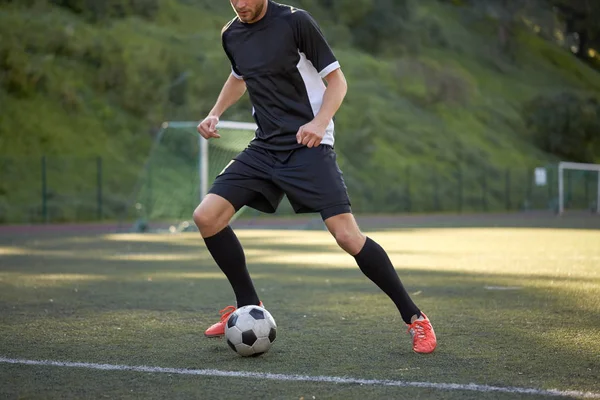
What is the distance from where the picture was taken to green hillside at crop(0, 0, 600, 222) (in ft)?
102

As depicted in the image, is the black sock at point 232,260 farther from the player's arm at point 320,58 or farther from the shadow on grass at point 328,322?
the player's arm at point 320,58

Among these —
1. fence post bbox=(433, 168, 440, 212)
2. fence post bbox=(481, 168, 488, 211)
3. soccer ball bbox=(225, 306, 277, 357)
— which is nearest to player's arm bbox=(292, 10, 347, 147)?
soccer ball bbox=(225, 306, 277, 357)

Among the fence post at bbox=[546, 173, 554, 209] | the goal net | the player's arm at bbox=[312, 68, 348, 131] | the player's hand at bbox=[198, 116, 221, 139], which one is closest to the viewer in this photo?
the player's arm at bbox=[312, 68, 348, 131]

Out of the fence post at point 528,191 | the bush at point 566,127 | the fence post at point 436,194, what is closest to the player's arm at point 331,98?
the fence post at point 436,194

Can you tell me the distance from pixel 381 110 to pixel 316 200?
40645 millimetres

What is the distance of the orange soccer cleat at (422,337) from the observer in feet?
16.4

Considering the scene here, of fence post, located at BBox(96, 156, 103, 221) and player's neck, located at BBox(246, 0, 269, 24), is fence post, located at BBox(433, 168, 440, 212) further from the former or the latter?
player's neck, located at BBox(246, 0, 269, 24)

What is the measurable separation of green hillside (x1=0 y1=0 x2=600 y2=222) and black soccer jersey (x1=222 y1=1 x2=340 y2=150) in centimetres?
2263

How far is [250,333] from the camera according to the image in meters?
4.94

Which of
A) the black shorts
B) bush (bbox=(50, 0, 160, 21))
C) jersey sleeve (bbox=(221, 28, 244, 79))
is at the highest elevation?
bush (bbox=(50, 0, 160, 21))

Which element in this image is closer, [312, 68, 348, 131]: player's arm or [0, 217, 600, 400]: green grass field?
[0, 217, 600, 400]: green grass field

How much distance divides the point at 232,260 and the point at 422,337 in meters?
1.17

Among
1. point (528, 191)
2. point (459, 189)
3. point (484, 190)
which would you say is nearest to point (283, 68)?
point (459, 189)

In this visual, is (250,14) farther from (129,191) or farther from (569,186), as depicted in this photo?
(569,186)
